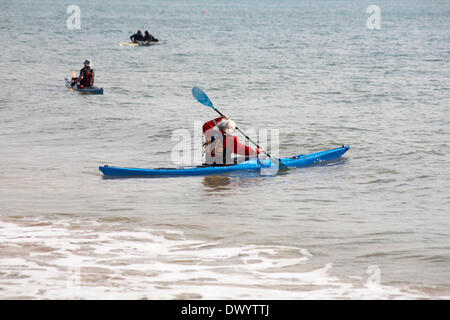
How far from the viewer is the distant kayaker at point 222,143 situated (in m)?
11.1

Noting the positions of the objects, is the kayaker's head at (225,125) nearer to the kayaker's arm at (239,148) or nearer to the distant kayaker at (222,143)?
the distant kayaker at (222,143)

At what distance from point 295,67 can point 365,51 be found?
33.6 ft

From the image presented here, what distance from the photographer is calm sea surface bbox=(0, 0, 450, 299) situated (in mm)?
6711

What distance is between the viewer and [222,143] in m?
11.3

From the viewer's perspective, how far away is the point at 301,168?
40.3 ft

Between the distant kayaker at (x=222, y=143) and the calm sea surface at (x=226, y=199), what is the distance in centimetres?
38

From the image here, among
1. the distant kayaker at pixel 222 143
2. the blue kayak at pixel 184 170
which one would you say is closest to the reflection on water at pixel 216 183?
the blue kayak at pixel 184 170

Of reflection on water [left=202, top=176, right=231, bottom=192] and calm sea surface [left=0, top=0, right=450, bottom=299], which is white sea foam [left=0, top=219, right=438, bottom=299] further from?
reflection on water [left=202, top=176, right=231, bottom=192]

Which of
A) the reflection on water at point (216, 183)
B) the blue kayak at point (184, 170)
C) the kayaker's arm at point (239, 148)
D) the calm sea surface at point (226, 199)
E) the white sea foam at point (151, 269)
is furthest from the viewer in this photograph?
the blue kayak at point (184, 170)

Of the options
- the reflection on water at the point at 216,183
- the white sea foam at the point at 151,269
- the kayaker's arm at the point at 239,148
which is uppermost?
the kayaker's arm at the point at 239,148

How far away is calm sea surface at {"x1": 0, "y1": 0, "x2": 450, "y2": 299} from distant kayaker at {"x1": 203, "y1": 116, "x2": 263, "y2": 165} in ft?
1.25

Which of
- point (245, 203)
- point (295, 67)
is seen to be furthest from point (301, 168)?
point (295, 67)

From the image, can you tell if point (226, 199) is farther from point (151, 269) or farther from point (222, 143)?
point (151, 269)

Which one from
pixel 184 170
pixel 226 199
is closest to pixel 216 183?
pixel 184 170
